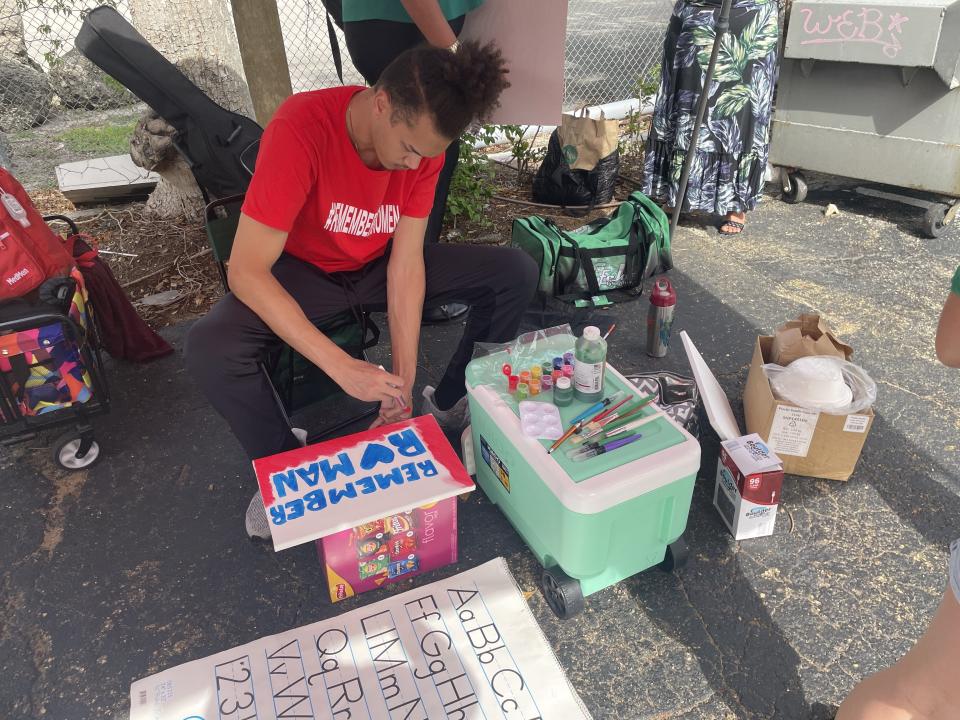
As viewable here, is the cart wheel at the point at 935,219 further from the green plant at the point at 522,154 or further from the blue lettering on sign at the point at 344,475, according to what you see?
the blue lettering on sign at the point at 344,475

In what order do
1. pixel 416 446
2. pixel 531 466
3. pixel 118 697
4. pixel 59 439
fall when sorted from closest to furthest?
pixel 118 697, pixel 531 466, pixel 416 446, pixel 59 439

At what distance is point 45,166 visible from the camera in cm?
453

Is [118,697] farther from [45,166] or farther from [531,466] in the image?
[45,166]

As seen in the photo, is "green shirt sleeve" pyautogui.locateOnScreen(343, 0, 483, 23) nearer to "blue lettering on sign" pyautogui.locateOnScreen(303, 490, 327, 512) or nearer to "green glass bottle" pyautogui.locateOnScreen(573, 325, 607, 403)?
"green glass bottle" pyautogui.locateOnScreen(573, 325, 607, 403)

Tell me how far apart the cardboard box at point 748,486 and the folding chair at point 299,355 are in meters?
1.06

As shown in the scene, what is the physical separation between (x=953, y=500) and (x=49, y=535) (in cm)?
248

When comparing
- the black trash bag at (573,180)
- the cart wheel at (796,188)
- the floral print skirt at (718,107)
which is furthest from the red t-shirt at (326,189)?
the cart wheel at (796,188)

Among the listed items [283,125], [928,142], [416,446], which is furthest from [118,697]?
[928,142]

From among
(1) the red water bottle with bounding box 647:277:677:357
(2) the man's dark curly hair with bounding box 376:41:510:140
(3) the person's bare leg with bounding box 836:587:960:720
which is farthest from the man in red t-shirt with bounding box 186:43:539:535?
(3) the person's bare leg with bounding box 836:587:960:720

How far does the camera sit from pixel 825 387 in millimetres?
1835

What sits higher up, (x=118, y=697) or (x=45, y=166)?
(x=45, y=166)

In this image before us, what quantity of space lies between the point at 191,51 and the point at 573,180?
6.40 ft

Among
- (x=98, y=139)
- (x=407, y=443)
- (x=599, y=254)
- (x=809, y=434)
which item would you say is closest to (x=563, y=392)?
(x=407, y=443)

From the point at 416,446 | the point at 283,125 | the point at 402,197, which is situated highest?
the point at 283,125
